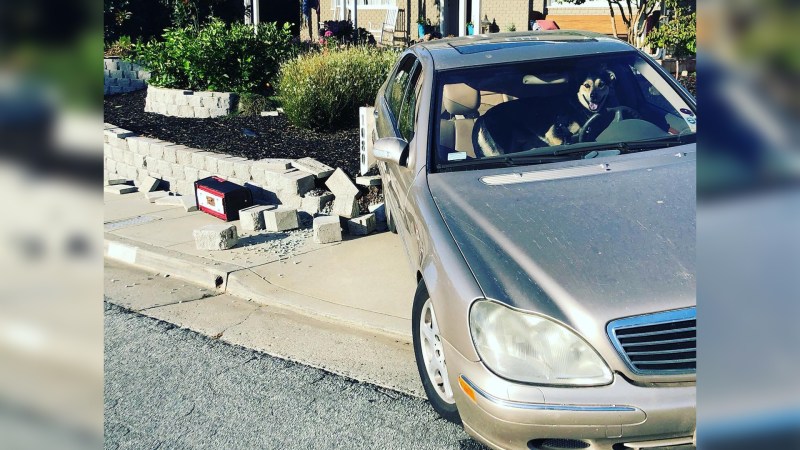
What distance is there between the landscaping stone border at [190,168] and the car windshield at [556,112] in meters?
2.97

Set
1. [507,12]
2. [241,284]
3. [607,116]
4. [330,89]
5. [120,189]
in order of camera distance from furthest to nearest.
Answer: [507,12] → [330,89] → [120,189] → [241,284] → [607,116]

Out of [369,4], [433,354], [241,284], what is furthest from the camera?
[369,4]

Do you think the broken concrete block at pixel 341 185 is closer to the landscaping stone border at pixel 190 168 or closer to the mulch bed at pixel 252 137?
the landscaping stone border at pixel 190 168

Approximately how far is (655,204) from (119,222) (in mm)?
5868

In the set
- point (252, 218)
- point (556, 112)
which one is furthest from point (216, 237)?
point (556, 112)

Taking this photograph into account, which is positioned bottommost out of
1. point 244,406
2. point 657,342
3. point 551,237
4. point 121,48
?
point 244,406

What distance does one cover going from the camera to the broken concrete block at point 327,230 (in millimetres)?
6591

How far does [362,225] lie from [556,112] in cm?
251

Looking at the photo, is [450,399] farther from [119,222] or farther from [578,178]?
[119,222]

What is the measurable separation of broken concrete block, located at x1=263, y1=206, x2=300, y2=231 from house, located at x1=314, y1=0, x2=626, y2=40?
9.17 meters

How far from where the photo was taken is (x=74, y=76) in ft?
2.71

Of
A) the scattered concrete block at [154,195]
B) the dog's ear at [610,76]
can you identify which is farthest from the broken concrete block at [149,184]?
the dog's ear at [610,76]

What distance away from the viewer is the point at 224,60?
1211cm

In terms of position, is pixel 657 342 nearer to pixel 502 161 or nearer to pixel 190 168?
pixel 502 161
